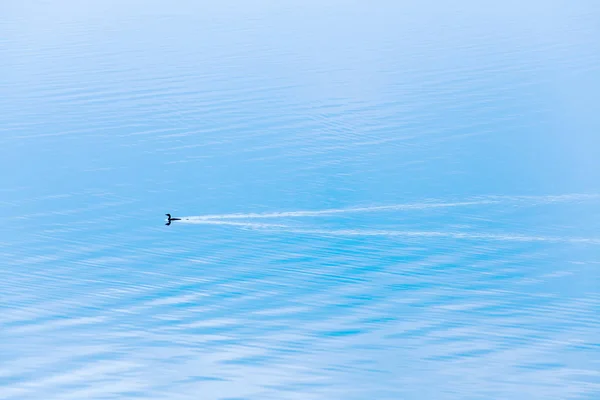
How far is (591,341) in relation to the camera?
16.0m

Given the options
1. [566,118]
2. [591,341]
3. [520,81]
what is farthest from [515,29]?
[591,341]

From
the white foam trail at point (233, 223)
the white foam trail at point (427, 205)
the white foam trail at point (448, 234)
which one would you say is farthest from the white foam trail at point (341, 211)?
the white foam trail at point (448, 234)

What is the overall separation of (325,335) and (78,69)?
2011 centimetres

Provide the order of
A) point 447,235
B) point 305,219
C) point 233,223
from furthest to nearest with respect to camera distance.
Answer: point 233,223, point 305,219, point 447,235

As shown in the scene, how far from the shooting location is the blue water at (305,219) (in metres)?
15.8

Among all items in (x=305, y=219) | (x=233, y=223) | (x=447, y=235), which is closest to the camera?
(x=447, y=235)

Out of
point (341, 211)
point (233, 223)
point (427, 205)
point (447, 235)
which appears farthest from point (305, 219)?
point (447, 235)

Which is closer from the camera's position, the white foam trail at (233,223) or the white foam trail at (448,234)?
the white foam trail at (448,234)

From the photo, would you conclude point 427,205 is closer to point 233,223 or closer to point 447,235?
point 447,235

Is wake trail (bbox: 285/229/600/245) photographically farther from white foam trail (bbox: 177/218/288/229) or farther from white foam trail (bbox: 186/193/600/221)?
white foam trail (bbox: 186/193/600/221)

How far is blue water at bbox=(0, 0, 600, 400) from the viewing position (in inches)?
622

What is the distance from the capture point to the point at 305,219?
67.4 feet

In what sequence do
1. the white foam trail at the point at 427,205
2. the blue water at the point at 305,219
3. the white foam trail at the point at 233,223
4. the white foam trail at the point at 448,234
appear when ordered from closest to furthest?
the blue water at the point at 305,219, the white foam trail at the point at 448,234, the white foam trail at the point at 233,223, the white foam trail at the point at 427,205

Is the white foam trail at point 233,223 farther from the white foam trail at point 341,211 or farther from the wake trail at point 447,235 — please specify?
the wake trail at point 447,235
